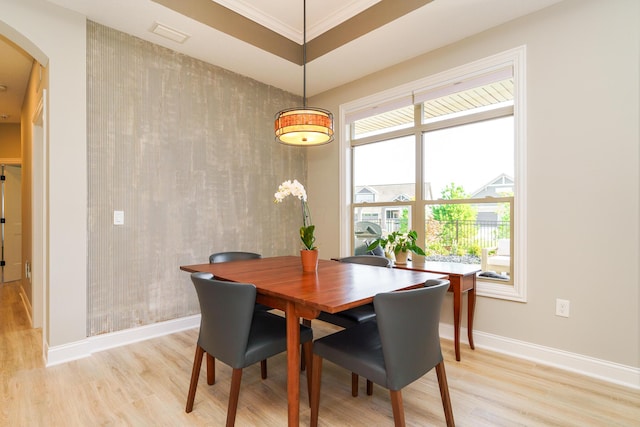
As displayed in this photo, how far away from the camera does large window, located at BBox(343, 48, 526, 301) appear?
2.70 metres

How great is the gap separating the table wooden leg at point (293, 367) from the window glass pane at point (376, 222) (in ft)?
7.17

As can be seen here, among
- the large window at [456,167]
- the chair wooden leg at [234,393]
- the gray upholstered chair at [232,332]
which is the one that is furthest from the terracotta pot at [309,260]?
the large window at [456,167]

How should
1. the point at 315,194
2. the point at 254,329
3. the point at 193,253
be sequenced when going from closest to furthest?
1. the point at 254,329
2. the point at 193,253
3. the point at 315,194

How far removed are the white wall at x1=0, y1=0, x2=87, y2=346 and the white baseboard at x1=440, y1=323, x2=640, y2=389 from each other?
3225mm

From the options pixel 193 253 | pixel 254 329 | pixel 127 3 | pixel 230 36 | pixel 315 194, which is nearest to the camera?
pixel 254 329

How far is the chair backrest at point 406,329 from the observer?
135cm

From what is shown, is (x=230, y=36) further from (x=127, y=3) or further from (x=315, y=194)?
(x=315, y=194)

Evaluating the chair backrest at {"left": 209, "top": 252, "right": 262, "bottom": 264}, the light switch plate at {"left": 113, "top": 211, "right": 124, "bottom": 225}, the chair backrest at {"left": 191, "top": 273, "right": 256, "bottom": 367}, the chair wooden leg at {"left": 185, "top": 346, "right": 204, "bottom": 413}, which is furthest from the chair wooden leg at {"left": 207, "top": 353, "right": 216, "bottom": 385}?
Result: the light switch plate at {"left": 113, "top": 211, "right": 124, "bottom": 225}

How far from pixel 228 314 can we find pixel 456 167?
8.18ft

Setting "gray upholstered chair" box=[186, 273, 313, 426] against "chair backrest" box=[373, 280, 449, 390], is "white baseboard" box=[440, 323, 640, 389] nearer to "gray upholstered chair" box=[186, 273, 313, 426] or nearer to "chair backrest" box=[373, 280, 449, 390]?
"chair backrest" box=[373, 280, 449, 390]

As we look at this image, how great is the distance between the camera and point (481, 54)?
278 cm

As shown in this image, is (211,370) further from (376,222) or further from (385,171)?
(385,171)

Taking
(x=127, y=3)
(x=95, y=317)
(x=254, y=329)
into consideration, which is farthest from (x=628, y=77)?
(x=95, y=317)

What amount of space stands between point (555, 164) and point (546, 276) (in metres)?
0.85
